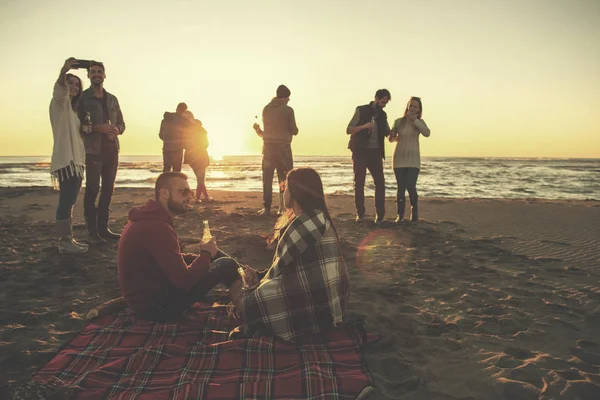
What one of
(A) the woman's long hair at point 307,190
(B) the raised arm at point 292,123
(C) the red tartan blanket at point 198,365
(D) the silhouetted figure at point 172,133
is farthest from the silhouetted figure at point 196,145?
(A) the woman's long hair at point 307,190

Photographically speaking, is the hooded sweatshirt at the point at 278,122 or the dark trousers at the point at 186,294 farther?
the hooded sweatshirt at the point at 278,122

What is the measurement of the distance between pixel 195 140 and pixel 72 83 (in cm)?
479

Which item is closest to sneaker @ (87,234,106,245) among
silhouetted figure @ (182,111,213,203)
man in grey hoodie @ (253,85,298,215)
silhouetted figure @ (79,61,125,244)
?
silhouetted figure @ (79,61,125,244)

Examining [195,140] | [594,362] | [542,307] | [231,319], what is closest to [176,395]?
[231,319]

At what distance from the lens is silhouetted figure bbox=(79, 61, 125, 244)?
17.2 ft

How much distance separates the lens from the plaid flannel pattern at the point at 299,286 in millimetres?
2758

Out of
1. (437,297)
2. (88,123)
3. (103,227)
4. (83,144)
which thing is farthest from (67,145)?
(437,297)

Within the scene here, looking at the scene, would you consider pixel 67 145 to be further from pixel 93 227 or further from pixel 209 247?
pixel 209 247

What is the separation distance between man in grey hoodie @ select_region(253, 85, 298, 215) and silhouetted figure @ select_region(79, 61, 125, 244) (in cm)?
286

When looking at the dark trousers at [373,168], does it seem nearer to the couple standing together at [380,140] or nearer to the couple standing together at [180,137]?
the couple standing together at [380,140]

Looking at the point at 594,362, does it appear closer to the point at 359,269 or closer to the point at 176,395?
the point at 359,269

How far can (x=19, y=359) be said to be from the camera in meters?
2.66

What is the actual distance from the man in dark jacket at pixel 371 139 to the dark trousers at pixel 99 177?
4.12 meters

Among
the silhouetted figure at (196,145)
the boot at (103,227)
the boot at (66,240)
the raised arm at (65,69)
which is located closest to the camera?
the raised arm at (65,69)
